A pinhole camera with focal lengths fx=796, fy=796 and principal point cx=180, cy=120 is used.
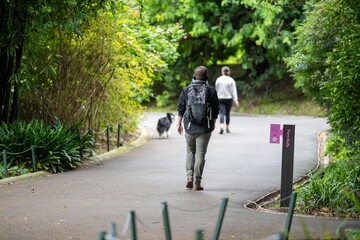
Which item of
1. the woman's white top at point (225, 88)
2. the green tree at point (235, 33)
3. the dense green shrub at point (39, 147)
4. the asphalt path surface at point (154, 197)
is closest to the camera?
the asphalt path surface at point (154, 197)

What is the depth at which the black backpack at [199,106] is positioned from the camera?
12.4 meters

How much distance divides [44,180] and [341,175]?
5.26 metres

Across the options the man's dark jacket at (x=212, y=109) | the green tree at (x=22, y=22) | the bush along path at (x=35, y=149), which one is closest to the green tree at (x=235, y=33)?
the green tree at (x=22, y=22)

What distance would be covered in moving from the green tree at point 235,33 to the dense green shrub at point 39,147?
631 inches

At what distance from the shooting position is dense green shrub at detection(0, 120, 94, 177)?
14914 mm

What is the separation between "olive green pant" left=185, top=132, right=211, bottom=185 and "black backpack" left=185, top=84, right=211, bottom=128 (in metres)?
0.23

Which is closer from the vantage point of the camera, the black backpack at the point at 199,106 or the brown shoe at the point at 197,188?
the black backpack at the point at 199,106

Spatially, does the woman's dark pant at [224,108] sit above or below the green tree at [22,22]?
below

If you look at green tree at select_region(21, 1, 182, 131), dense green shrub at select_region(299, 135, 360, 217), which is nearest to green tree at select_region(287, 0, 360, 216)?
dense green shrub at select_region(299, 135, 360, 217)

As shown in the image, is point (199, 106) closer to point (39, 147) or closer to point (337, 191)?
point (337, 191)

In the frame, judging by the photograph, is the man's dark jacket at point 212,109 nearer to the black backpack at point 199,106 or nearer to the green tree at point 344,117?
the black backpack at point 199,106

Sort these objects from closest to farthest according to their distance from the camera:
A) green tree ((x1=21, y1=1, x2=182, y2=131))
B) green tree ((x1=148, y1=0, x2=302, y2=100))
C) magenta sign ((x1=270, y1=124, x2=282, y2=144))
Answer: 1. magenta sign ((x1=270, y1=124, x2=282, y2=144))
2. green tree ((x1=21, y1=1, x2=182, y2=131))
3. green tree ((x1=148, y1=0, x2=302, y2=100))

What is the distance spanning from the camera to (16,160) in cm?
1498

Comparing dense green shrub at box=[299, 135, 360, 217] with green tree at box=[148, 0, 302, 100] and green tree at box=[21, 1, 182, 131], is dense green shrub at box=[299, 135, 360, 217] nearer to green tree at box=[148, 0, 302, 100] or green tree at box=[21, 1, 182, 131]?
green tree at box=[21, 1, 182, 131]
